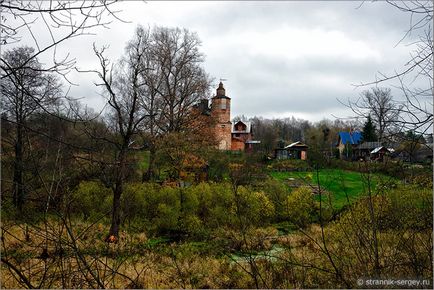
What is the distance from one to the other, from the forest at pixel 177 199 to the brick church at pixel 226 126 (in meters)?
5.24

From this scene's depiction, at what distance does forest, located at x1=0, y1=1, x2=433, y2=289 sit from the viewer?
9.34 feet

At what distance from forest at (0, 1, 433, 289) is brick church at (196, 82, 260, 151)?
524 centimetres

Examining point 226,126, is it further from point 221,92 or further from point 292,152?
point 292,152

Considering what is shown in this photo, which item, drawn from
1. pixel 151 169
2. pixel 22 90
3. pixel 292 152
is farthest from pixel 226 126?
pixel 22 90

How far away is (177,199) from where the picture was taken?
15094 millimetres

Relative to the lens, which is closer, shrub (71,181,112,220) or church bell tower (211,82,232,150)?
shrub (71,181,112,220)

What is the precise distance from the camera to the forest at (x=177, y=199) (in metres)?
2.85

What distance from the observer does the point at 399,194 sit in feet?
18.9

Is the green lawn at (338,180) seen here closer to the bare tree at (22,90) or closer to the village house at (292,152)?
the bare tree at (22,90)

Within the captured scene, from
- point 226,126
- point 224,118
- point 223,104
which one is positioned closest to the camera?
point 223,104

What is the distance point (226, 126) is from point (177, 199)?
86.7ft

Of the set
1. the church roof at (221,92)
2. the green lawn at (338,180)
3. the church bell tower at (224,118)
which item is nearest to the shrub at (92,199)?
the green lawn at (338,180)

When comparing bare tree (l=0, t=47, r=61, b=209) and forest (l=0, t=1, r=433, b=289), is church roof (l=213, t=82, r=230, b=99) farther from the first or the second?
bare tree (l=0, t=47, r=61, b=209)

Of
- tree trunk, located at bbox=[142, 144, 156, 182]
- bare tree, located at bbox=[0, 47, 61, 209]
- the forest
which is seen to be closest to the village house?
the forest
